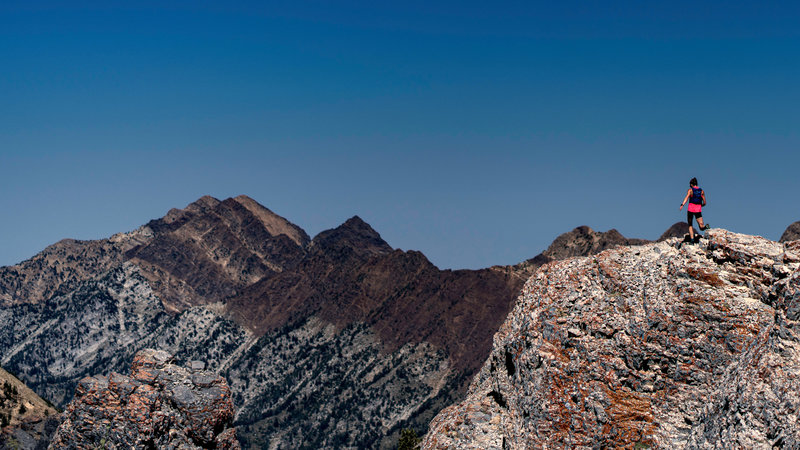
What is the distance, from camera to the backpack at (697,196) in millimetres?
49116

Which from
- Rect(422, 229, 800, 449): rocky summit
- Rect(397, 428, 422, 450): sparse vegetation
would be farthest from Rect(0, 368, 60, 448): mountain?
Rect(422, 229, 800, 449): rocky summit

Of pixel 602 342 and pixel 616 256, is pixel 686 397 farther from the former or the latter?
pixel 616 256

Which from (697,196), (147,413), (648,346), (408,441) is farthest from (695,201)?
(408,441)

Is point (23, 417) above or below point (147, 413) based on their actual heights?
below

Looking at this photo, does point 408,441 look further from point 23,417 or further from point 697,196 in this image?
point 697,196

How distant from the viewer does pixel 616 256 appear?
48500mm

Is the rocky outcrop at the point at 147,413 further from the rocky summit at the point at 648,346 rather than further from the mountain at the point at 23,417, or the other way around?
the mountain at the point at 23,417

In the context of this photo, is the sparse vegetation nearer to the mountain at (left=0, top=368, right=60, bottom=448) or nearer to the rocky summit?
the mountain at (left=0, top=368, right=60, bottom=448)

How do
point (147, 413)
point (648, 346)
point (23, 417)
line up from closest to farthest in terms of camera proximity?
point (648, 346), point (147, 413), point (23, 417)

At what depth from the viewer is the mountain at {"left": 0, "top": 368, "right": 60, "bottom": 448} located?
125688mm

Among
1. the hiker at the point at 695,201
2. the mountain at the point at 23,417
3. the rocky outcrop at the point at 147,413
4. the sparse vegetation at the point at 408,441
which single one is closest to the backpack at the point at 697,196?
the hiker at the point at 695,201

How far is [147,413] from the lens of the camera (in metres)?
50.9

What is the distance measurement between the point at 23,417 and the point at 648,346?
413ft

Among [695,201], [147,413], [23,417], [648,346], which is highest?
[695,201]
